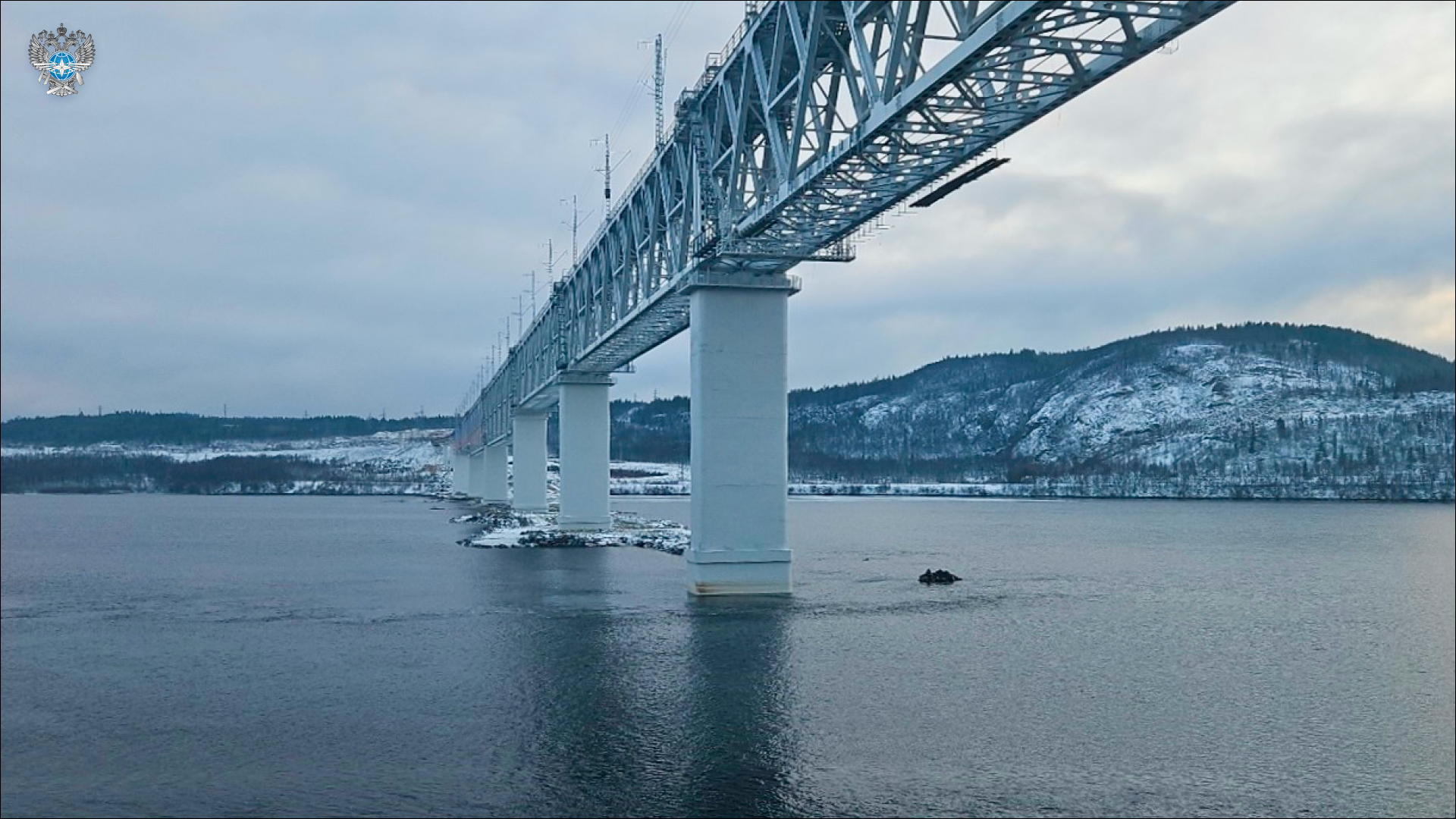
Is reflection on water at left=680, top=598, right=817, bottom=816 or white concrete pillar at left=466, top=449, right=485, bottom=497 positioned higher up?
white concrete pillar at left=466, top=449, right=485, bottom=497

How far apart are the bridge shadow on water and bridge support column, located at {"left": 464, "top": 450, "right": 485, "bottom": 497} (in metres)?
127

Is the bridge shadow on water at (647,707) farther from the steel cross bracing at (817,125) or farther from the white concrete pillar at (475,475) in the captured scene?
the white concrete pillar at (475,475)

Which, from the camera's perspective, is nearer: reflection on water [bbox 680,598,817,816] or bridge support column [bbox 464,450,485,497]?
reflection on water [bbox 680,598,817,816]

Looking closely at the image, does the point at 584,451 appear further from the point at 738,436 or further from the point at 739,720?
A: the point at 739,720

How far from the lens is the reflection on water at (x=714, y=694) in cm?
1738

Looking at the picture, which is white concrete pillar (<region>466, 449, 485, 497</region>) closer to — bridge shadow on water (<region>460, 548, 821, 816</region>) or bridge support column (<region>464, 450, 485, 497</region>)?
bridge support column (<region>464, 450, 485, 497</region>)

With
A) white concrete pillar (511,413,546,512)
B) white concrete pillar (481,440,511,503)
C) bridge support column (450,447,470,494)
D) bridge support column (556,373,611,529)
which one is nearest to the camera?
bridge support column (556,373,611,529)

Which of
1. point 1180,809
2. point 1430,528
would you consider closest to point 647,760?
point 1180,809

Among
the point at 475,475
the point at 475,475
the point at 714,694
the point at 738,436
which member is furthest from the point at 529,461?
the point at 714,694

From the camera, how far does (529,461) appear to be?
329ft

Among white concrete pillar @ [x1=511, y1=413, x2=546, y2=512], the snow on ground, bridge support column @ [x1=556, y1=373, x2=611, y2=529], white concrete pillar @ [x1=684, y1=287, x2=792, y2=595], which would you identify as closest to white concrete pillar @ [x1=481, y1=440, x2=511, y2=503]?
white concrete pillar @ [x1=511, y1=413, x2=546, y2=512]

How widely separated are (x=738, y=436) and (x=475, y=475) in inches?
5407

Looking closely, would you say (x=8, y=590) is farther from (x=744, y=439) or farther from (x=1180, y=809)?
(x=1180, y=809)

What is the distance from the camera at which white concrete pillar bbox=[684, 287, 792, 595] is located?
3806 cm
